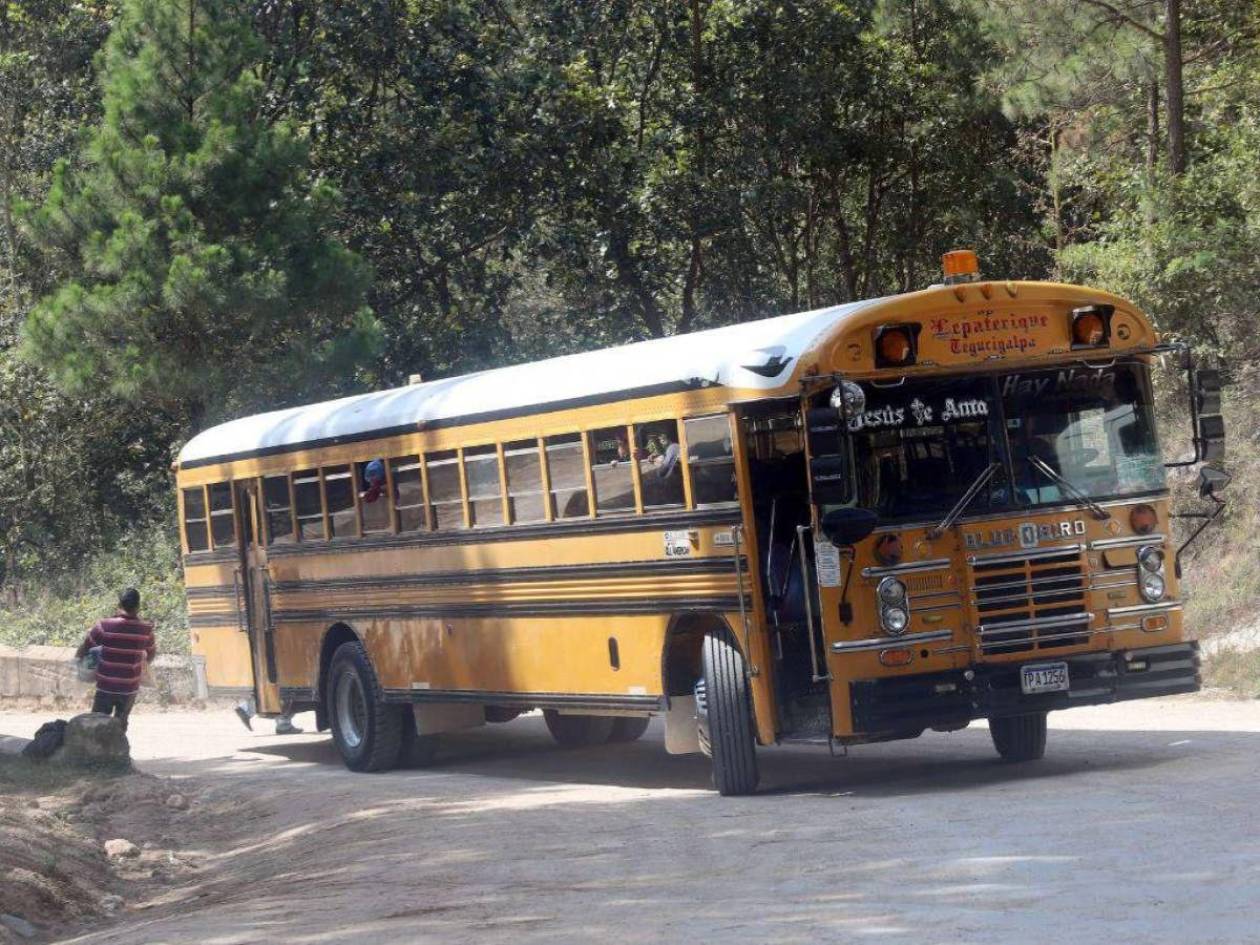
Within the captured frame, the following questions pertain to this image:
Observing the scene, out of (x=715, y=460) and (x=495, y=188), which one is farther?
(x=495, y=188)

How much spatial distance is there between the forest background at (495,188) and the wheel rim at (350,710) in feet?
25.3

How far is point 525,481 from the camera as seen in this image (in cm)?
1349

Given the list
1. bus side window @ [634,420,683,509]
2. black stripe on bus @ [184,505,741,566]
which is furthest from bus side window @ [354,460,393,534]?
bus side window @ [634,420,683,509]

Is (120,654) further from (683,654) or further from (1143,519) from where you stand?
(1143,519)

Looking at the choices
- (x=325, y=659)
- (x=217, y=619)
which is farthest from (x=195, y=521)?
(x=325, y=659)

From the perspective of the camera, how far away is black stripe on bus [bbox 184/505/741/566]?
462 inches

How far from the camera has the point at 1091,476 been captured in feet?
37.8

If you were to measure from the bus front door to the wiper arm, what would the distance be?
801 cm

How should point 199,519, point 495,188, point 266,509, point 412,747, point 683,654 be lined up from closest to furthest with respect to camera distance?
1. point 683,654
2. point 412,747
3. point 266,509
4. point 199,519
5. point 495,188

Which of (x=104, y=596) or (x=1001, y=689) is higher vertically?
(x=104, y=596)

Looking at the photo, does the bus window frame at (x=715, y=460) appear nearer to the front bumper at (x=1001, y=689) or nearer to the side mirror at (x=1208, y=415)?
the front bumper at (x=1001, y=689)

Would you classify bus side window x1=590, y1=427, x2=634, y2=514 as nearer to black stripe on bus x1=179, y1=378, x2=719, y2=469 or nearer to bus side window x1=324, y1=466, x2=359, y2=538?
black stripe on bus x1=179, y1=378, x2=719, y2=469

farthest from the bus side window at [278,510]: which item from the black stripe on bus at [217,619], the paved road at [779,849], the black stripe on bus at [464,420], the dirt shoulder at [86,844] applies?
the paved road at [779,849]

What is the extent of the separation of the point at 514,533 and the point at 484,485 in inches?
20.8
